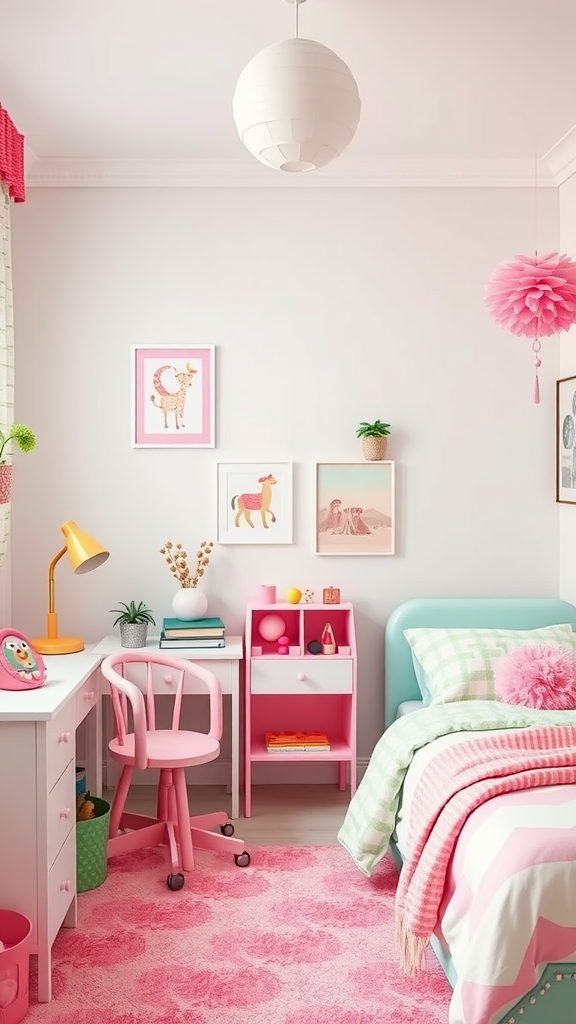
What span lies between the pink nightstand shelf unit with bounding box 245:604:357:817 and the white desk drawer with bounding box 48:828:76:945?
3.52 feet

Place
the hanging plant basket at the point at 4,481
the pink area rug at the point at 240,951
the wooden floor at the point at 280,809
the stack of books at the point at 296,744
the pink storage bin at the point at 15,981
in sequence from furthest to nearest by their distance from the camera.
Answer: the stack of books at the point at 296,744, the wooden floor at the point at 280,809, the hanging plant basket at the point at 4,481, the pink area rug at the point at 240,951, the pink storage bin at the point at 15,981

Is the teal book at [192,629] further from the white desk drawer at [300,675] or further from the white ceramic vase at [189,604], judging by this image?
the white desk drawer at [300,675]

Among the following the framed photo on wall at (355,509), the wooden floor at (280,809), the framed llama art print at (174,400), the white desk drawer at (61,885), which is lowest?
the wooden floor at (280,809)

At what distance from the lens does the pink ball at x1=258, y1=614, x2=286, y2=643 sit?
3.96 m

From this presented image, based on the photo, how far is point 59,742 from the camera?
272 cm

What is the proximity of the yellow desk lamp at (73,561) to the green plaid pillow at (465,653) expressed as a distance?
1.34 metres

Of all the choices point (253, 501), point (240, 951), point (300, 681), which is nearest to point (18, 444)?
point (253, 501)

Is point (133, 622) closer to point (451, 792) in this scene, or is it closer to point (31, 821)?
point (31, 821)

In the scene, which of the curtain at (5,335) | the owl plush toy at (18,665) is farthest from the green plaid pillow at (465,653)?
the curtain at (5,335)

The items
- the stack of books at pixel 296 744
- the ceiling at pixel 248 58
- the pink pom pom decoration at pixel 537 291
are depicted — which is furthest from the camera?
the stack of books at pixel 296 744

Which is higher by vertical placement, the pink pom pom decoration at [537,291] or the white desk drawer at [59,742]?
the pink pom pom decoration at [537,291]

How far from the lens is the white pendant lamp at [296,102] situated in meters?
2.17

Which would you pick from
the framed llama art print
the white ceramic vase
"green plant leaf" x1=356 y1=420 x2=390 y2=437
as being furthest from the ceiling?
the white ceramic vase

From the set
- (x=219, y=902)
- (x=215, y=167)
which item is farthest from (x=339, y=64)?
(x=219, y=902)
